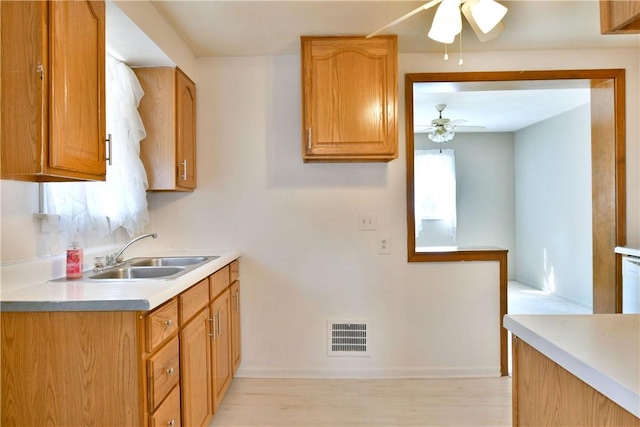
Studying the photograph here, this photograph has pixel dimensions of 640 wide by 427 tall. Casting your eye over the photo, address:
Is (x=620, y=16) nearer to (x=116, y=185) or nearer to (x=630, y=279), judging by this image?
(x=116, y=185)

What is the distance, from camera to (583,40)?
2.35 m

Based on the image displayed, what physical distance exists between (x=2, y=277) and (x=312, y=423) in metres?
1.65

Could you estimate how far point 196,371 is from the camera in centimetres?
165

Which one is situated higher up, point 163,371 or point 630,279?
point 630,279

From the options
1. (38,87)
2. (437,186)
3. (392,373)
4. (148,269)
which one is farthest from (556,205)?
(38,87)

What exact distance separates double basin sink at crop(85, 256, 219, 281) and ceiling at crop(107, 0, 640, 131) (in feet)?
3.99

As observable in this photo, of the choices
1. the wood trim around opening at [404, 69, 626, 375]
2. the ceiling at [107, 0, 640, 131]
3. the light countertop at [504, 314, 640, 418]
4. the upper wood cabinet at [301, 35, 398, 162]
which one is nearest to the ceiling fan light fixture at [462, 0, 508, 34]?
the ceiling at [107, 0, 640, 131]

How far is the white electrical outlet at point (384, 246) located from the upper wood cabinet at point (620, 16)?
1845 millimetres

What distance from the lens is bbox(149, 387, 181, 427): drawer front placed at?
125 centimetres

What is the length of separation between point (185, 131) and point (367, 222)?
1.41m

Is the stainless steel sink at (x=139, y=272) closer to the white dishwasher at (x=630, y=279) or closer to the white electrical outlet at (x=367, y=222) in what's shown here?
the white electrical outlet at (x=367, y=222)

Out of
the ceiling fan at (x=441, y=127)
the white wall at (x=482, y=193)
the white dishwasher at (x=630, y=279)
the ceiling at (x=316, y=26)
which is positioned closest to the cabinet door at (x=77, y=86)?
the ceiling at (x=316, y=26)

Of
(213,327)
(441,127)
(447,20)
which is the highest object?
(441,127)

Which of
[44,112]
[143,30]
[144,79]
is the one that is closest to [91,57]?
[44,112]
